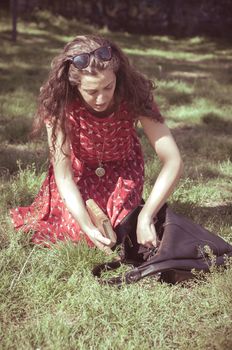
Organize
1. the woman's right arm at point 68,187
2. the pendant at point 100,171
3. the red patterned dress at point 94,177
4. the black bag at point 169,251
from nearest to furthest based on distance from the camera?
the black bag at point 169,251 → the woman's right arm at point 68,187 → the red patterned dress at point 94,177 → the pendant at point 100,171

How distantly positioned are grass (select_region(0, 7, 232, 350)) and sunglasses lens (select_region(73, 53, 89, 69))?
0.96m

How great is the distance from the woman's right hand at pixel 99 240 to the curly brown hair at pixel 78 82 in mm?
570

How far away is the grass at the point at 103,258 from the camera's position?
229cm

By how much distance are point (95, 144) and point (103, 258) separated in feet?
2.34

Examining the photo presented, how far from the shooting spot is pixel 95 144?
10.4ft

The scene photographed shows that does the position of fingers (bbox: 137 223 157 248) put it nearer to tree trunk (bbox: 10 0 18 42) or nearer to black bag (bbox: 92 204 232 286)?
black bag (bbox: 92 204 232 286)

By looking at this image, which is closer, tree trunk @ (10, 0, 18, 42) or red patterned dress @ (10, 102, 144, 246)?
red patterned dress @ (10, 102, 144, 246)

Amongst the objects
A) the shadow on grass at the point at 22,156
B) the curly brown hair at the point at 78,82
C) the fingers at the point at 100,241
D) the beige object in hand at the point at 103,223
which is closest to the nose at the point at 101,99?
the curly brown hair at the point at 78,82

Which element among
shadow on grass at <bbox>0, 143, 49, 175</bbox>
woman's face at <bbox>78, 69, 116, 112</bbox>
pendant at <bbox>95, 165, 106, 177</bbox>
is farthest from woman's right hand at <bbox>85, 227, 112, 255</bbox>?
shadow on grass at <bbox>0, 143, 49, 175</bbox>

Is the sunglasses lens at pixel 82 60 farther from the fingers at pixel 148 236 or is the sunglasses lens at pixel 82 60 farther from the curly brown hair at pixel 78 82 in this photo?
the fingers at pixel 148 236

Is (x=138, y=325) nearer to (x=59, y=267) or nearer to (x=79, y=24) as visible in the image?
(x=59, y=267)

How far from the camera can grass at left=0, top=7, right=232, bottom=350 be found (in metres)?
2.29

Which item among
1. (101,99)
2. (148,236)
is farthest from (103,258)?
(101,99)

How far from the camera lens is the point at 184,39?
12.6m
